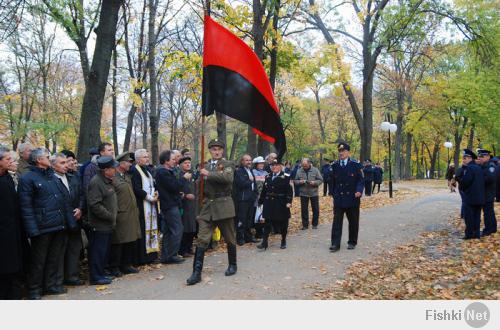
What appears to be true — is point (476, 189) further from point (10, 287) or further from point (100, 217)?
point (10, 287)

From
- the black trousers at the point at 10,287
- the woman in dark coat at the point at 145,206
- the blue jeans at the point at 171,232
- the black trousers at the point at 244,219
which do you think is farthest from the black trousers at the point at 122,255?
the black trousers at the point at 244,219

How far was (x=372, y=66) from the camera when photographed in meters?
21.5

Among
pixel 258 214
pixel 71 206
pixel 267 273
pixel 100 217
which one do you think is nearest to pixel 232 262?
pixel 267 273

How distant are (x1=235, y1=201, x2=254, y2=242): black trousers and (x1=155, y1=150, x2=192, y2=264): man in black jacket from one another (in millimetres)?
1957

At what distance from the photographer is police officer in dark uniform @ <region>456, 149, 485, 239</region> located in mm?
9125

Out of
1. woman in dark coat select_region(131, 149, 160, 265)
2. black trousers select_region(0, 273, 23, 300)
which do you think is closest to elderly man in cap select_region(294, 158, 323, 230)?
woman in dark coat select_region(131, 149, 160, 265)

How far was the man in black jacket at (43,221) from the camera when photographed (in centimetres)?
557

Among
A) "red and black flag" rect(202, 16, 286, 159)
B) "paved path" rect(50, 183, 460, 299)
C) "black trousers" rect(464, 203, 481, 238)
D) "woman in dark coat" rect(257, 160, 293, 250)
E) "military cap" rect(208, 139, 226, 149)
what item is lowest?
"paved path" rect(50, 183, 460, 299)

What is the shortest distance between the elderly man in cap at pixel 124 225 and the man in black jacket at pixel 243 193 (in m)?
2.83

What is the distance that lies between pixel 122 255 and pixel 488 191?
8.21m

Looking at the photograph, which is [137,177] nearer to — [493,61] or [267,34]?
[267,34]

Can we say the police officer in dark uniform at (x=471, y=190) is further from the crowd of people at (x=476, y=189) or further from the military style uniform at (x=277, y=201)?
the military style uniform at (x=277, y=201)

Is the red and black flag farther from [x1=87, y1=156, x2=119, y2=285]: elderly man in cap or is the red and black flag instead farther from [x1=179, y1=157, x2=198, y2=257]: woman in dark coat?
[x1=179, y1=157, x2=198, y2=257]: woman in dark coat

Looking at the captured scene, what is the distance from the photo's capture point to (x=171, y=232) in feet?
25.2
